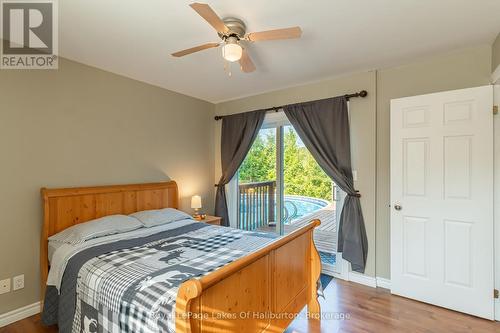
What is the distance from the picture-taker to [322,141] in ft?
10.8

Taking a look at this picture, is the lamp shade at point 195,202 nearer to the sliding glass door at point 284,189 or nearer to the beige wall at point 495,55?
the sliding glass door at point 284,189

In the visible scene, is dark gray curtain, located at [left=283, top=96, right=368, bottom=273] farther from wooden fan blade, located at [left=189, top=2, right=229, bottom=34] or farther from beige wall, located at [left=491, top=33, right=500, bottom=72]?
wooden fan blade, located at [left=189, top=2, right=229, bottom=34]

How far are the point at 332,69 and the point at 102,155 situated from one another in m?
2.86

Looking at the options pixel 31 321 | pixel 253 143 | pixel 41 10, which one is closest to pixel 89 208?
pixel 31 321

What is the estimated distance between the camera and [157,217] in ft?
9.64

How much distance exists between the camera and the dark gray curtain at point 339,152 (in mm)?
3006

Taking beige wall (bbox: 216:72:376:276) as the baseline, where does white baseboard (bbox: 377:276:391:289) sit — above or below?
below

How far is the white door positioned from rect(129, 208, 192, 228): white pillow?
98.1 inches

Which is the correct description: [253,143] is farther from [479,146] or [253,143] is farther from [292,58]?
[479,146]

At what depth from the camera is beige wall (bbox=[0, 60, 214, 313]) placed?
230cm

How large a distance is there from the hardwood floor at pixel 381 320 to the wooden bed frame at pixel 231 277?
0.18 meters

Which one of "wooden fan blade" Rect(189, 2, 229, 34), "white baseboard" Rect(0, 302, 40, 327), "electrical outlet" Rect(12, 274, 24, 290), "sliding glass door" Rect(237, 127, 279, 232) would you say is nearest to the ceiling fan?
"wooden fan blade" Rect(189, 2, 229, 34)

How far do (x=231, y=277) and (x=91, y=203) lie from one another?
2.10 meters

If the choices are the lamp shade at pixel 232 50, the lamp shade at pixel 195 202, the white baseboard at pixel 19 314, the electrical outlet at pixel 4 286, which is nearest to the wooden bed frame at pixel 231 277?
the white baseboard at pixel 19 314
